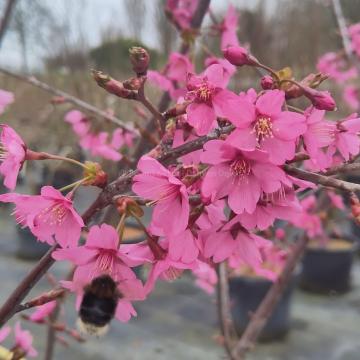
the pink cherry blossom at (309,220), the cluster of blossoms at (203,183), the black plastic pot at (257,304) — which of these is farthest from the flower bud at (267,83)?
the black plastic pot at (257,304)

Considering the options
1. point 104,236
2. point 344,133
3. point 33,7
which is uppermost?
point 33,7

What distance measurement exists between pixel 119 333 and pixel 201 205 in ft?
10.4

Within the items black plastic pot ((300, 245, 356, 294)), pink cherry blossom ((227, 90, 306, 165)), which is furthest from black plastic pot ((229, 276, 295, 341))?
pink cherry blossom ((227, 90, 306, 165))

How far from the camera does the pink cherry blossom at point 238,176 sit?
68 centimetres

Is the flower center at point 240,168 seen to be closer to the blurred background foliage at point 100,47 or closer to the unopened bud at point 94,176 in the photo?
the unopened bud at point 94,176

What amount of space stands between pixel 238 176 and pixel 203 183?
53 millimetres

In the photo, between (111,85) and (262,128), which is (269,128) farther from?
(111,85)

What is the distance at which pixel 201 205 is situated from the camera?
2.38 feet

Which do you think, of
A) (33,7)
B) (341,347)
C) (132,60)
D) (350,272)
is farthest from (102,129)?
(33,7)

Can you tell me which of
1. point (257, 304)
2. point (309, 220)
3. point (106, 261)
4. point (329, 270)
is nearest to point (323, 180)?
point (106, 261)

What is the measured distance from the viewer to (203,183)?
2.28 ft

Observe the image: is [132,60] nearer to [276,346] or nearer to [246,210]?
[246,210]

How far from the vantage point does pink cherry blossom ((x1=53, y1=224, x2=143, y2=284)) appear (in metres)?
0.70

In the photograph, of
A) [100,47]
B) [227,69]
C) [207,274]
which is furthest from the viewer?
[100,47]
